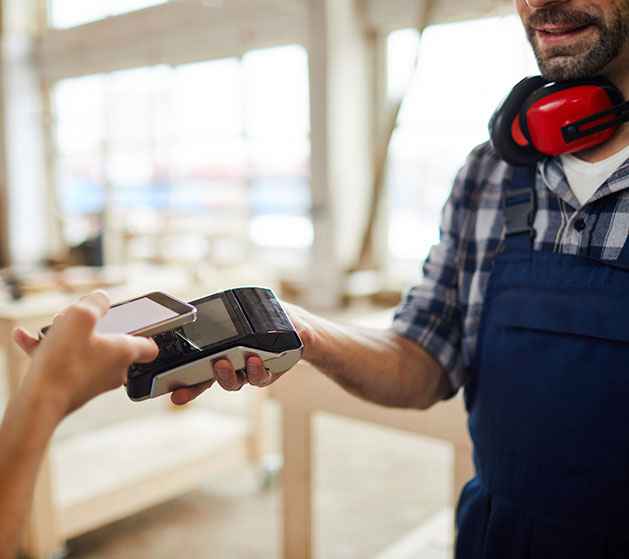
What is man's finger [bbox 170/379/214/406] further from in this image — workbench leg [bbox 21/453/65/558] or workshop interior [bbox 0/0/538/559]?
workbench leg [bbox 21/453/65/558]

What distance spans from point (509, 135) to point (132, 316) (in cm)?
57

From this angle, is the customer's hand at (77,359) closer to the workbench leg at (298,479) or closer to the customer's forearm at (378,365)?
the customer's forearm at (378,365)

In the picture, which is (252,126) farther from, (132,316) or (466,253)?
(132,316)

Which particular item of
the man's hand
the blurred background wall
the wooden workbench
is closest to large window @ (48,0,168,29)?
the blurred background wall

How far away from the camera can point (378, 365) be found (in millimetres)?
1018

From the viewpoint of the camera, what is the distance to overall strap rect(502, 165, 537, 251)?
3.06 feet

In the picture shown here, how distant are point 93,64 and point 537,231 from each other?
24.2 ft

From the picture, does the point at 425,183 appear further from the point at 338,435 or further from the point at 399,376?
the point at 399,376

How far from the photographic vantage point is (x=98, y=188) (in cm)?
783

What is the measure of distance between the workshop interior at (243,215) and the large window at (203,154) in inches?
0.9

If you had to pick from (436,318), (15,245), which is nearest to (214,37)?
(15,245)

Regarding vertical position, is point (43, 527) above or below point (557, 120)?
below

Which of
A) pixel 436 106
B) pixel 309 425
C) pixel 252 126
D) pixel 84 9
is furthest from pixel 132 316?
pixel 84 9

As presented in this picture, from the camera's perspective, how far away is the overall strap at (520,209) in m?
0.93
